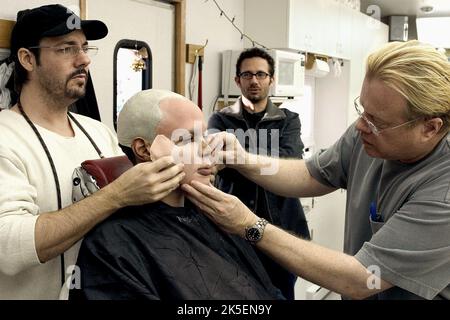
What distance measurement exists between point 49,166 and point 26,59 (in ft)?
1.41

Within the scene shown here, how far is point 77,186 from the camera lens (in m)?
1.67

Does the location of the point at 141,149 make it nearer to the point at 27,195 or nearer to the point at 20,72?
the point at 27,195

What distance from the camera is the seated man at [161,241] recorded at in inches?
55.0

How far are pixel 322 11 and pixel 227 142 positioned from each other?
265 centimetres

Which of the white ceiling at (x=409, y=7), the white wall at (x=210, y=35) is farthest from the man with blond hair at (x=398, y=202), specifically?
the white ceiling at (x=409, y=7)

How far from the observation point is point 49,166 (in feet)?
5.38

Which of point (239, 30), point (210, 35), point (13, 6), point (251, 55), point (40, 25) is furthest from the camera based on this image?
point (239, 30)

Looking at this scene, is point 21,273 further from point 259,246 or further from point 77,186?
point 259,246

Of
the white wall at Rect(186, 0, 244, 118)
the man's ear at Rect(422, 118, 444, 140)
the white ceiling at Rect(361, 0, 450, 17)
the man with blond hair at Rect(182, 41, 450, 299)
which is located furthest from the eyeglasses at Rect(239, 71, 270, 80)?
the white ceiling at Rect(361, 0, 450, 17)

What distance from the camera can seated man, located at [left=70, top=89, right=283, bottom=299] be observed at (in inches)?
55.0

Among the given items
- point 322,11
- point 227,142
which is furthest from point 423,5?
point 227,142

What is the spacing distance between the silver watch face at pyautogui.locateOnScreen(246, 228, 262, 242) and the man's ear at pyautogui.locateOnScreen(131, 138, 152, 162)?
0.39 meters

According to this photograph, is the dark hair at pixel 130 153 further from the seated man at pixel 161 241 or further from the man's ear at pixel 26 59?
the man's ear at pixel 26 59

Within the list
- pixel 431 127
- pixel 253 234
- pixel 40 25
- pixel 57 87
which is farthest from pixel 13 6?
pixel 431 127
